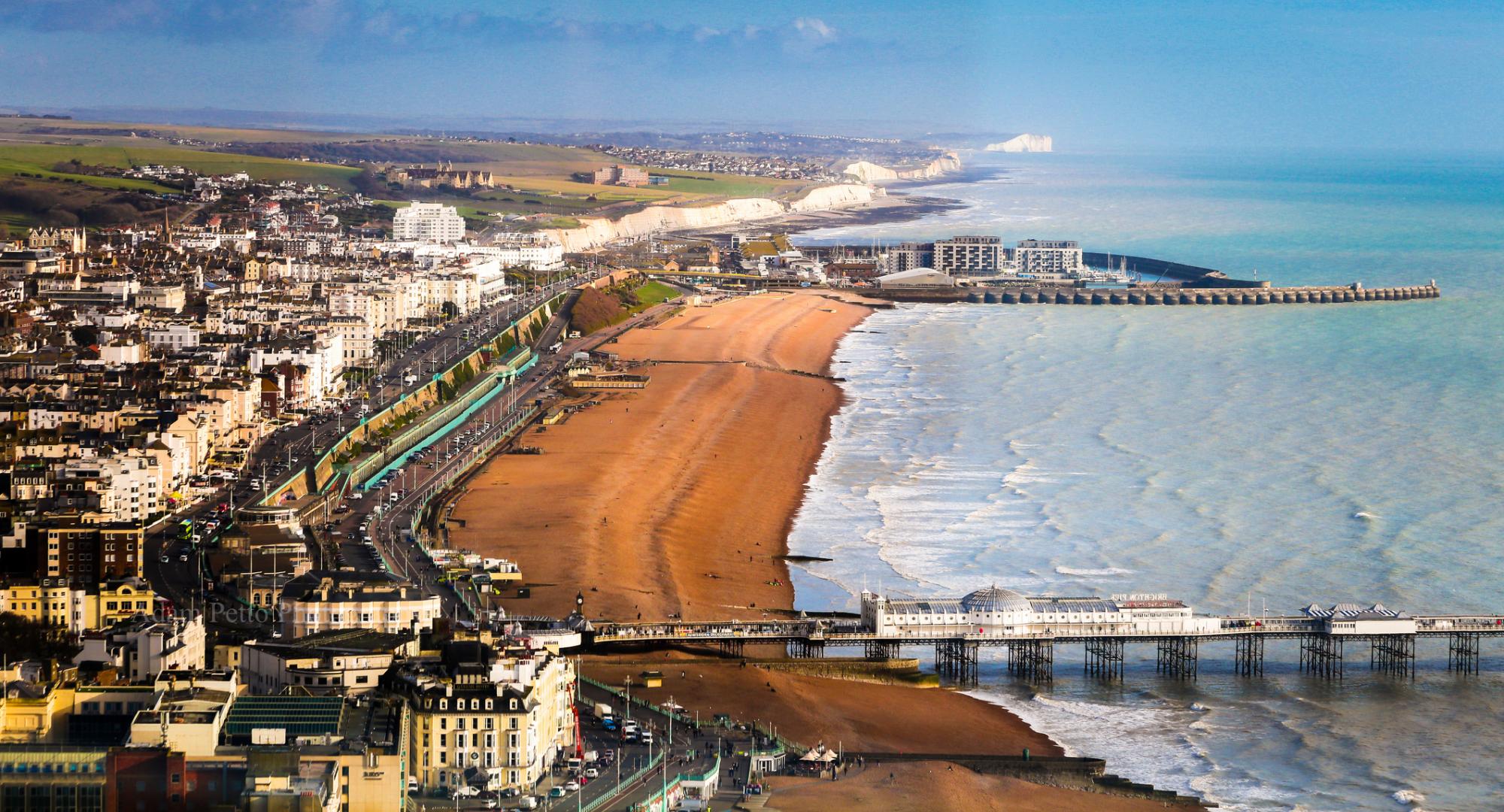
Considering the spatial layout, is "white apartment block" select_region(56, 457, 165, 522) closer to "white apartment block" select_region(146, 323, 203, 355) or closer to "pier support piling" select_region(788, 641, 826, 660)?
"pier support piling" select_region(788, 641, 826, 660)

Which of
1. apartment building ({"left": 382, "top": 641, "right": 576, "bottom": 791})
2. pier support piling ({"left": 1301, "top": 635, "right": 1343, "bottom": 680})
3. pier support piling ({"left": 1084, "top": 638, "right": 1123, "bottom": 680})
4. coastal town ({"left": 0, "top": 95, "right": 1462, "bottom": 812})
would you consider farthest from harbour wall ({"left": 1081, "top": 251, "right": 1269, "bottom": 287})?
apartment building ({"left": 382, "top": 641, "right": 576, "bottom": 791})

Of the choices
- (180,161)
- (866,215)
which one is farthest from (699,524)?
(866,215)

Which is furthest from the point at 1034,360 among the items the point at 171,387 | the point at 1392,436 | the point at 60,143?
the point at 60,143

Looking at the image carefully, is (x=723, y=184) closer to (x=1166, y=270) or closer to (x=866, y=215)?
(x=866, y=215)

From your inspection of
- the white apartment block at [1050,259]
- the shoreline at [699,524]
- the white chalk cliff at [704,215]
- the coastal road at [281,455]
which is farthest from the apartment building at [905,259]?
the shoreline at [699,524]

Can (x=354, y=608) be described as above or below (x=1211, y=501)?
above

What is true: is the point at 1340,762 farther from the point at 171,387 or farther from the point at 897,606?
the point at 171,387
